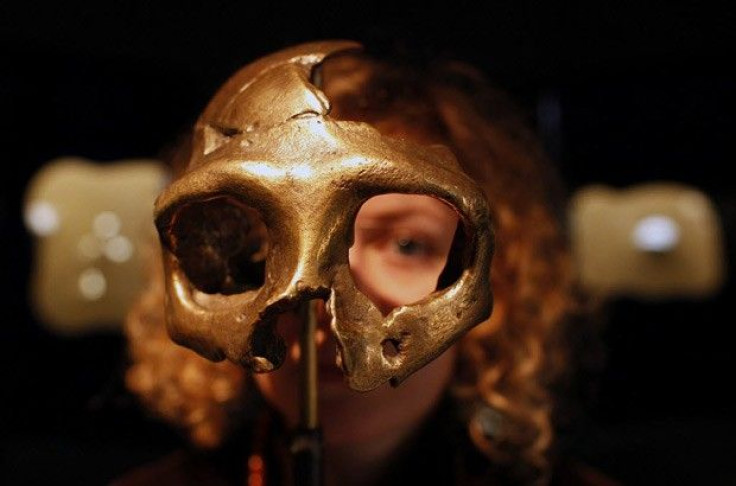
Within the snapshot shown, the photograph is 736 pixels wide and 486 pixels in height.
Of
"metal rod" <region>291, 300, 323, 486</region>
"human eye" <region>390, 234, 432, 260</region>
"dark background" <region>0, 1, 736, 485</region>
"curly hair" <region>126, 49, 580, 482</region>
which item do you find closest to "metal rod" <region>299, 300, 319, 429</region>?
"metal rod" <region>291, 300, 323, 486</region>

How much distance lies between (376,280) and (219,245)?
0.38ft

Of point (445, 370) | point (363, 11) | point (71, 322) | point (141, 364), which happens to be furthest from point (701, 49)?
point (71, 322)

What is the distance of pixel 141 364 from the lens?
109cm

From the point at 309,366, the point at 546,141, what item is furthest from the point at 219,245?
the point at 546,141

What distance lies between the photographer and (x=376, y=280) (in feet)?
2.04

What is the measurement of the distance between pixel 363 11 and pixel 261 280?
431mm

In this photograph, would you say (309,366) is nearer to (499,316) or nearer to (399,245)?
(399,245)

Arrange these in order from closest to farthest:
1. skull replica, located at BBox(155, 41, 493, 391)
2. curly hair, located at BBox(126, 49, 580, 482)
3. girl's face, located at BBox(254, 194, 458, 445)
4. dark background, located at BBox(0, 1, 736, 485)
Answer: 1. skull replica, located at BBox(155, 41, 493, 391)
2. girl's face, located at BBox(254, 194, 458, 445)
3. curly hair, located at BBox(126, 49, 580, 482)
4. dark background, located at BBox(0, 1, 736, 485)

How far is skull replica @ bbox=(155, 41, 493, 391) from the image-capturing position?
49cm

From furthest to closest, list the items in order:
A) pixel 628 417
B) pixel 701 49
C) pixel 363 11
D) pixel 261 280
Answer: pixel 628 417, pixel 701 49, pixel 363 11, pixel 261 280

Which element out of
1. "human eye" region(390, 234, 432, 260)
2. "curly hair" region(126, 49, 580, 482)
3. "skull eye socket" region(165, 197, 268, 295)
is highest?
"skull eye socket" region(165, 197, 268, 295)

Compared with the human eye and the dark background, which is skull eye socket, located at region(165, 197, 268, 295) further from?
the dark background

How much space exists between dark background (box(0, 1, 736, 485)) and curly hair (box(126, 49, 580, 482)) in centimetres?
12

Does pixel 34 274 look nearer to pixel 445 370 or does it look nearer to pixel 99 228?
pixel 99 228
